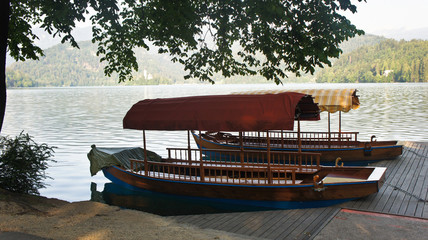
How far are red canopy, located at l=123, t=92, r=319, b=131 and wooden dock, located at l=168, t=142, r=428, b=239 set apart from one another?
207 centimetres

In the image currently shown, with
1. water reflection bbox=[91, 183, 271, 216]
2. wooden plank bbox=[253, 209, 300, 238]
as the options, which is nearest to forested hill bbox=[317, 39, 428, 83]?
water reflection bbox=[91, 183, 271, 216]

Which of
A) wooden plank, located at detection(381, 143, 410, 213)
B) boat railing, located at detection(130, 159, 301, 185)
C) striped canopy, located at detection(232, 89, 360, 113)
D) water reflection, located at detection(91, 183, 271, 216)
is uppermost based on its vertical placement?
striped canopy, located at detection(232, 89, 360, 113)

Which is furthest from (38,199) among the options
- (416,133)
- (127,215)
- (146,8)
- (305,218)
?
(416,133)

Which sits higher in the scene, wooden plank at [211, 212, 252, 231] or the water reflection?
wooden plank at [211, 212, 252, 231]

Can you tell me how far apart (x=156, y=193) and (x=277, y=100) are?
16.8 ft

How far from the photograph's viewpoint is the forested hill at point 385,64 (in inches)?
6102

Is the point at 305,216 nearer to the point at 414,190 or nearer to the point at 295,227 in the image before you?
the point at 295,227

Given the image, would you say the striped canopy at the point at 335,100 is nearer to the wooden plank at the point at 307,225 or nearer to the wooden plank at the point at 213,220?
the wooden plank at the point at 307,225

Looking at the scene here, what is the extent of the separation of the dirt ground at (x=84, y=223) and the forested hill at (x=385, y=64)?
163476mm

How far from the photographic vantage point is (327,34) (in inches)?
352

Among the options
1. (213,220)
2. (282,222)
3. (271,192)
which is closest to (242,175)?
(271,192)

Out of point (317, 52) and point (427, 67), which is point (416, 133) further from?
point (427, 67)

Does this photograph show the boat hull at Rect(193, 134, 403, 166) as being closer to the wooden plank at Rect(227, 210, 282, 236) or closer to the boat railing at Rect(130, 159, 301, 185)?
the boat railing at Rect(130, 159, 301, 185)

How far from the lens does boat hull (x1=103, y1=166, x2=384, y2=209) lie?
31.4ft
